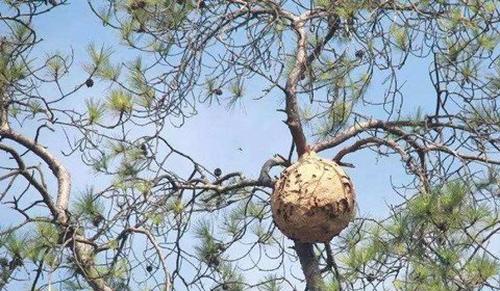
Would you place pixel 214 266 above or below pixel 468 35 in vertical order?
below

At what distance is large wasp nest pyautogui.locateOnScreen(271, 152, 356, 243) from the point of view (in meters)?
3.36

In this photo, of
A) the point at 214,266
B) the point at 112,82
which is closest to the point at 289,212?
the point at 214,266

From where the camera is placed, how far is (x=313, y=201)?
335 centimetres

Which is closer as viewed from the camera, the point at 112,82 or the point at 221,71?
the point at 221,71

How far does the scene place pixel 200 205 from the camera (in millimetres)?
4191

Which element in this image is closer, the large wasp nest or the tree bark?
the large wasp nest

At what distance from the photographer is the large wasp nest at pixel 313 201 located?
11.0ft

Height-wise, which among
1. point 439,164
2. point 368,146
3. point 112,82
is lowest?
point 439,164

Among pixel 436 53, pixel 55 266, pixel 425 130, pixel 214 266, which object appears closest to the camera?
pixel 55 266

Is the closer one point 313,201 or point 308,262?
point 313,201

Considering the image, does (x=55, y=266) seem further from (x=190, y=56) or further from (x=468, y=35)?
(x=468, y=35)

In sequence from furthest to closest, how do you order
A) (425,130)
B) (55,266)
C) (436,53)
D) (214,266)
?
(214,266) → (425,130) → (436,53) → (55,266)

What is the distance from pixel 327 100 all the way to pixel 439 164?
527mm

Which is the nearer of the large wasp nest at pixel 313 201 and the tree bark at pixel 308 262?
the large wasp nest at pixel 313 201
